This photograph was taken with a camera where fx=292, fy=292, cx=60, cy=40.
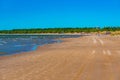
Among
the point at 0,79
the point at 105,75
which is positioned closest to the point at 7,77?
the point at 0,79

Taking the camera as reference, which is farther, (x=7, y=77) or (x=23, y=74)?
(x=23, y=74)

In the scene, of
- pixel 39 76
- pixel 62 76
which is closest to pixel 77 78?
pixel 62 76

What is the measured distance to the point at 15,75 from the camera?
1191 cm

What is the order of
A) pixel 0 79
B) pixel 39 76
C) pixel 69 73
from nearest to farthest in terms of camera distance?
pixel 0 79
pixel 39 76
pixel 69 73

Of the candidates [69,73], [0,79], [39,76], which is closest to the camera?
[0,79]

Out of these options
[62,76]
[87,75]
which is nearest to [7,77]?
[62,76]

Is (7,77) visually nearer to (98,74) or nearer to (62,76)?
(62,76)

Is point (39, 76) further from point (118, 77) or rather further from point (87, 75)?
point (118, 77)

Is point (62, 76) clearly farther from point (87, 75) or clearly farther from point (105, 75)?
point (105, 75)

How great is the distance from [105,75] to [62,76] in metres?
1.77

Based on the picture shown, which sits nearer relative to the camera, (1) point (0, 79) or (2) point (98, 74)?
(1) point (0, 79)

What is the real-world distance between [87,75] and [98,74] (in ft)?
1.99

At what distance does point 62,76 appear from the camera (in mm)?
11727

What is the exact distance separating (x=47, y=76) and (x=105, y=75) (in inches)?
93.4
